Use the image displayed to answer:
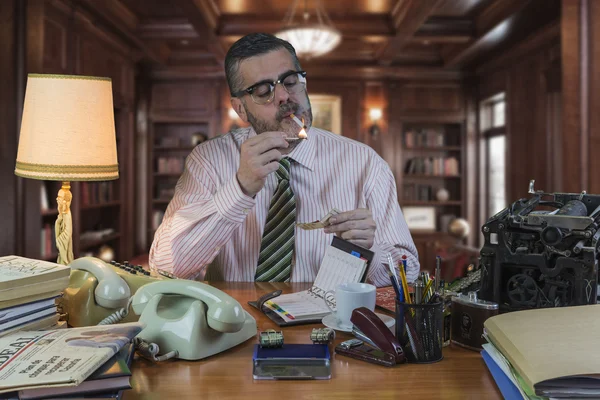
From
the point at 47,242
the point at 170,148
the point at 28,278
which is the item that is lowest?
the point at 47,242

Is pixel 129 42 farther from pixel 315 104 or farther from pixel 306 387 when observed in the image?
pixel 306 387

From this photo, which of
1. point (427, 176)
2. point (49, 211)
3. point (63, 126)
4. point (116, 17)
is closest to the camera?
point (63, 126)

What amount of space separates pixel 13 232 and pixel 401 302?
11.1 ft

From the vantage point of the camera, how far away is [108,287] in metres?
1.06

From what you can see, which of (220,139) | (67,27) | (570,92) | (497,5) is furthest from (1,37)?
(497,5)

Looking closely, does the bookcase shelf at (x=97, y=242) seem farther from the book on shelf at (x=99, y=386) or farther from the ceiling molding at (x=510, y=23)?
the book on shelf at (x=99, y=386)

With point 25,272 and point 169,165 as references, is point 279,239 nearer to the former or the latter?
point 25,272

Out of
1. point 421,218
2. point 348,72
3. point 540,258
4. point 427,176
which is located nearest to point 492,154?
point 427,176

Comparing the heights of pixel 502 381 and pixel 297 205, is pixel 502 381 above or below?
below

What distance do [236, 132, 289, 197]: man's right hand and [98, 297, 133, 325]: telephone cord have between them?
1.80 ft

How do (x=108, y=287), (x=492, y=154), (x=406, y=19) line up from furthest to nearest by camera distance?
(x=492, y=154) → (x=406, y=19) → (x=108, y=287)

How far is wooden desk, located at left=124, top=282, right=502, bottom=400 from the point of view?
79cm

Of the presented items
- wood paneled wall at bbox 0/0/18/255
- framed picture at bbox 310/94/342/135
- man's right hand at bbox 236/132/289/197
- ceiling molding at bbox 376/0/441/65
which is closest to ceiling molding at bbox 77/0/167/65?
wood paneled wall at bbox 0/0/18/255

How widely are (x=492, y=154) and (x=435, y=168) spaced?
77 centimetres
